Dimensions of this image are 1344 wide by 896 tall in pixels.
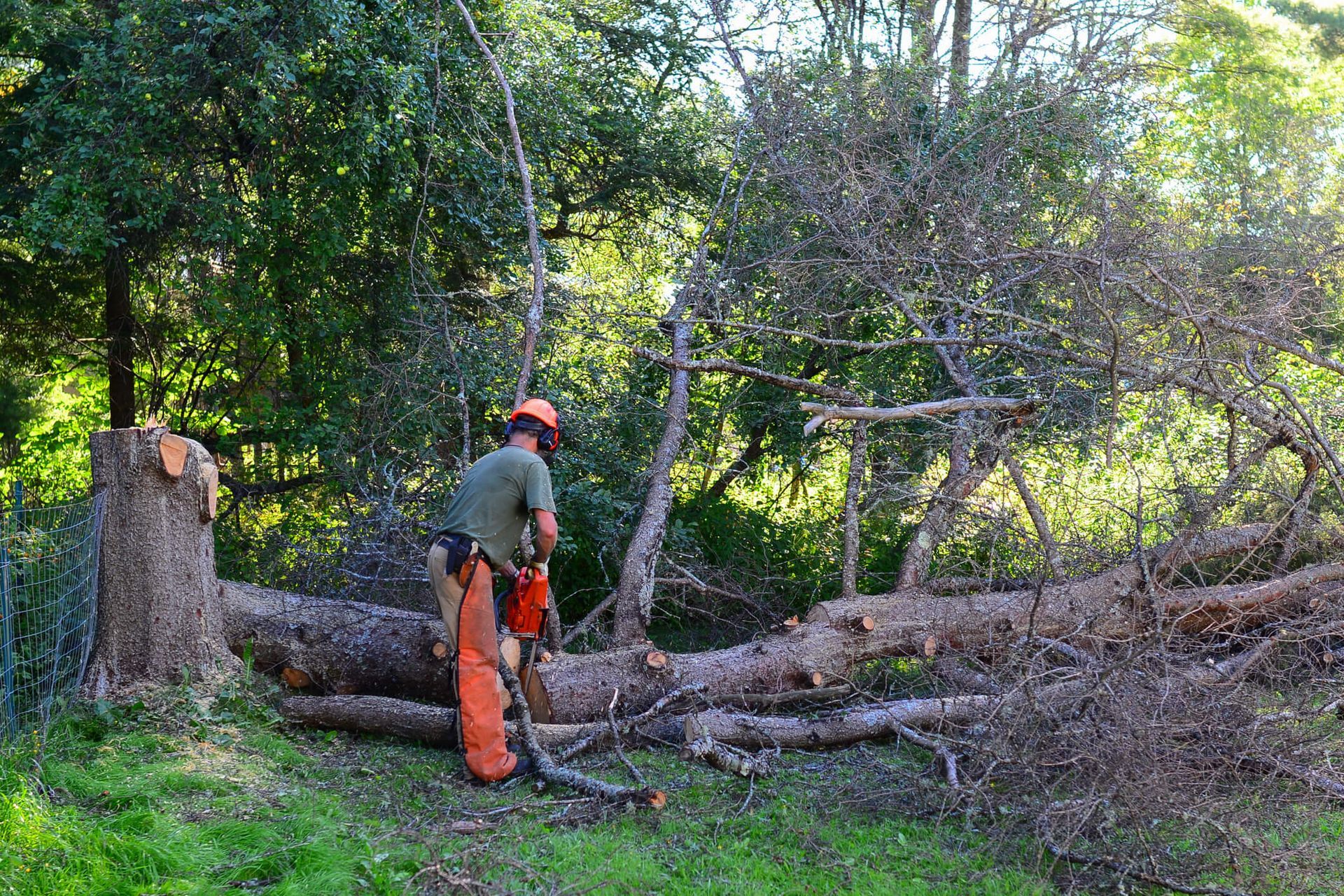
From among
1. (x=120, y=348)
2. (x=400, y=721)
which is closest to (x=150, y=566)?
(x=400, y=721)

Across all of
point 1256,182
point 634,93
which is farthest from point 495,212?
point 1256,182

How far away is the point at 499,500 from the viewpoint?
5.30 meters

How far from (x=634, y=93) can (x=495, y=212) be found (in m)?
2.66

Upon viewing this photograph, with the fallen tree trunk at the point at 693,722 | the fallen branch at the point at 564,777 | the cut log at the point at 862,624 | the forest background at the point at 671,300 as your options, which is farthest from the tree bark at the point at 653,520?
the cut log at the point at 862,624

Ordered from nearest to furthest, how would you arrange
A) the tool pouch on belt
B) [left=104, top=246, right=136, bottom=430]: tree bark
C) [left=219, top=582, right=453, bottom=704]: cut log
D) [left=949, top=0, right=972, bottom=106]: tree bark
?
the tool pouch on belt
[left=219, top=582, right=453, bottom=704]: cut log
[left=949, top=0, right=972, bottom=106]: tree bark
[left=104, top=246, right=136, bottom=430]: tree bark

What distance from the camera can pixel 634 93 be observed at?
10148 mm

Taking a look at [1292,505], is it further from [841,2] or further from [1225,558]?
[841,2]

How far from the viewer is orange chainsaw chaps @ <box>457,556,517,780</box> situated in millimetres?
5105

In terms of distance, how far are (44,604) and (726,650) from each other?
361cm

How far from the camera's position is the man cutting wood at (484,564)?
512cm

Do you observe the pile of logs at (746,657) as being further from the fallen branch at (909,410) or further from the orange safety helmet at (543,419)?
the orange safety helmet at (543,419)

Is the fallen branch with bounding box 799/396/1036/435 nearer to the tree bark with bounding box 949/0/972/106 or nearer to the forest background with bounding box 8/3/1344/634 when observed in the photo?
the forest background with bounding box 8/3/1344/634

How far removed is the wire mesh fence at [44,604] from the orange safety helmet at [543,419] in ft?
7.05

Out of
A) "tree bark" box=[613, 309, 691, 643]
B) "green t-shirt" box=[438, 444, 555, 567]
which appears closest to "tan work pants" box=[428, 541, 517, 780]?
"green t-shirt" box=[438, 444, 555, 567]
